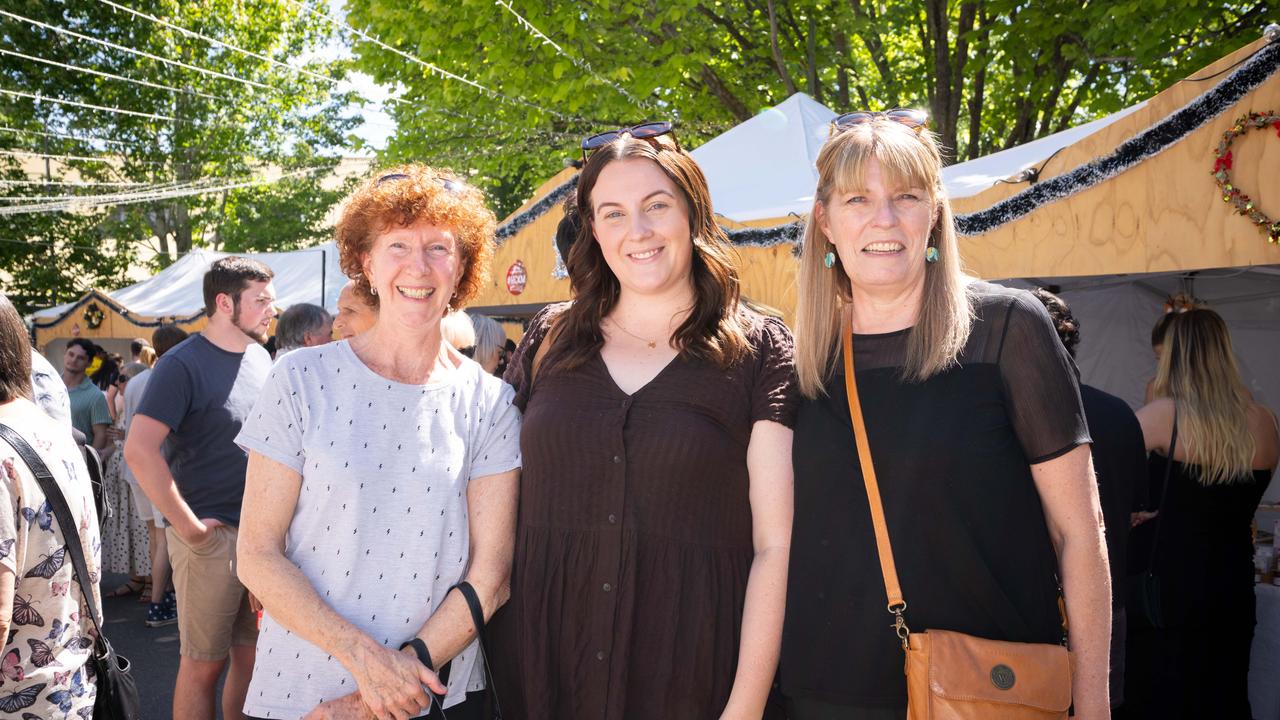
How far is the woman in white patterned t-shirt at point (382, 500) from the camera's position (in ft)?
6.68

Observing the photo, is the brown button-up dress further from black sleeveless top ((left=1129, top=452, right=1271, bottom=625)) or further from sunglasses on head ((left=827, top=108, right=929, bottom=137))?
black sleeveless top ((left=1129, top=452, right=1271, bottom=625))

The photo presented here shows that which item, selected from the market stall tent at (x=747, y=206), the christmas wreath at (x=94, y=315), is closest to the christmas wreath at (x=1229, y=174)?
the market stall tent at (x=747, y=206)

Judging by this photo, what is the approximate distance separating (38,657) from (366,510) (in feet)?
3.06

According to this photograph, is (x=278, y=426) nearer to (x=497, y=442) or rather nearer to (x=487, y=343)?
(x=497, y=442)

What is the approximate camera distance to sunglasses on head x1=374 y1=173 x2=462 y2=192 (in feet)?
7.52

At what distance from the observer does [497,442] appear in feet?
7.45

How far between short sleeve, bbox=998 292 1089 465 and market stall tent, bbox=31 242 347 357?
469 inches

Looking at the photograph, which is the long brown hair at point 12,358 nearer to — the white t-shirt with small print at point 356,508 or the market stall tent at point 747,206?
the white t-shirt with small print at point 356,508

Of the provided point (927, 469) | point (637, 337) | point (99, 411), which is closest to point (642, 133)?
point (637, 337)

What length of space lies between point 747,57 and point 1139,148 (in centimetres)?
789

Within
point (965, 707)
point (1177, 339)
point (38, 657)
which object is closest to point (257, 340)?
point (38, 657)

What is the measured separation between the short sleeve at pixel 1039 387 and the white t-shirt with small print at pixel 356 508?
1235mm

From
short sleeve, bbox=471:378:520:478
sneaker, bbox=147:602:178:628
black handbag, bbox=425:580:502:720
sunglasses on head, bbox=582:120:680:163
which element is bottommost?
sneaker, bbox=147:602:178:628

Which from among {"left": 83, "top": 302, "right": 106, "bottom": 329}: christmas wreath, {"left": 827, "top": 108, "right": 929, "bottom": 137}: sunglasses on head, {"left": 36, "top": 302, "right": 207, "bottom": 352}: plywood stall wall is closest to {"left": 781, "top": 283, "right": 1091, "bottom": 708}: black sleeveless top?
{"left": 827, "top": 108, "right": 929, "bottom": 137}: sunglasses on head
